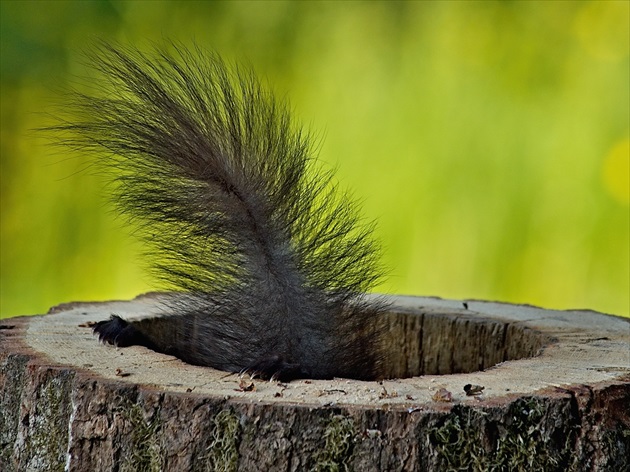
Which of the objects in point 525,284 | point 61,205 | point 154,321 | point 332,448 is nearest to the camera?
point 332,448

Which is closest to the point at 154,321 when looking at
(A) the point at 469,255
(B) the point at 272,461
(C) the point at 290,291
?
(C) the point at 290,291

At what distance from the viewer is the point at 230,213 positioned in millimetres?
1537

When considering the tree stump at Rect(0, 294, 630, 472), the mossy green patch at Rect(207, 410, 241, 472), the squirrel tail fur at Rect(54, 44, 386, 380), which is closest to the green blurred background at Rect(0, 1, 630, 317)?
the squirrel tail fur at Rect(54, 44, 386, 380)

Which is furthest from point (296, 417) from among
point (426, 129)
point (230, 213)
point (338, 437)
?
point (426, 129)

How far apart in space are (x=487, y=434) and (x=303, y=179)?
23.3 inches

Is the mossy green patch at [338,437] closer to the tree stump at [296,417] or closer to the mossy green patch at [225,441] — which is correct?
the tree stump at [296,417]

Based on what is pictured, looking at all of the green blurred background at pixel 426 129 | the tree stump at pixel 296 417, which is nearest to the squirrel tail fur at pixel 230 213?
the tree stump at pixel 296 417

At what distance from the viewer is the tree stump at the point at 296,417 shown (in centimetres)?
121

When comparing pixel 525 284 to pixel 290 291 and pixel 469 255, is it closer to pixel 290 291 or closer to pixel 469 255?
pixel 469 255

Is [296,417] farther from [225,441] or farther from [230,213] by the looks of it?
[230,213]

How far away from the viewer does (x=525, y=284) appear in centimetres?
347

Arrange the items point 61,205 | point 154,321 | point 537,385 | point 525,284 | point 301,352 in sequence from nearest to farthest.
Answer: point 537,385 < point 301,352 < point 154,321 < point 525,284 < point 61,205

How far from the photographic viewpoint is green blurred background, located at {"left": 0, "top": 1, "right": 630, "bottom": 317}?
11.4 ft

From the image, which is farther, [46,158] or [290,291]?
[46,158]
